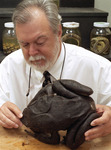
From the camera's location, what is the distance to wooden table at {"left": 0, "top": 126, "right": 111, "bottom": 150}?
91 centimetres

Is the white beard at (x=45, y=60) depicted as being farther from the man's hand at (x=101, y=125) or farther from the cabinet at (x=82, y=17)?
the cabinet at (x=82, y=17)

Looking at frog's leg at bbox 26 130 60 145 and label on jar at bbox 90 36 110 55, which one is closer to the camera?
frog's leg at bbox 26 130 60 145

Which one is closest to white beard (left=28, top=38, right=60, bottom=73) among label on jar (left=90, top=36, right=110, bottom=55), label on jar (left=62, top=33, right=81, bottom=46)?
label on jar (left=62, top=33, right=81, bottom=46)

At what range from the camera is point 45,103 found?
87 centimetres

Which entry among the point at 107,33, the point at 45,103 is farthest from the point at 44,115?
the point at 107,33

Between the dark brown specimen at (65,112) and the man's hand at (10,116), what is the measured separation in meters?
0.10

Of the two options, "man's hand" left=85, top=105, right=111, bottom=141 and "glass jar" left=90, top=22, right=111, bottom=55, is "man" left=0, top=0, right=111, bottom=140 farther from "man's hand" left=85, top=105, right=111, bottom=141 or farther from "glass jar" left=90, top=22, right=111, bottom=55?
"glass jar" left=90, top=22, right=111, bottom=55

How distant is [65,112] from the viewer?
2.80 ft

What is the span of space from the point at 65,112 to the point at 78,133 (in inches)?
3.4

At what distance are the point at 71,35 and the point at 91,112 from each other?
46.7 inches

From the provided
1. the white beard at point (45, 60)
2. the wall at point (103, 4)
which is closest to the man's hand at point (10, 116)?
the white beard at point (45, 60)

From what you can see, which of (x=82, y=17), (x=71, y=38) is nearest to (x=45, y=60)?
(x=71, y=38)

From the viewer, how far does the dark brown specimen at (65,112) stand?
854mm

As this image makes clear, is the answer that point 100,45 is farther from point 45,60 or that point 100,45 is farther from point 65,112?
point 65,112
